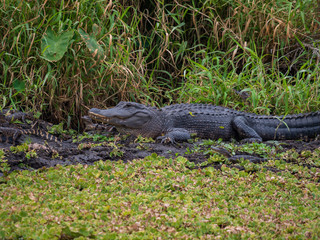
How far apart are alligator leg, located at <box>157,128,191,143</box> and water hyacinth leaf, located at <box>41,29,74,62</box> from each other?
193 centimetres

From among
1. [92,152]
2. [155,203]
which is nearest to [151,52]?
[92,152]

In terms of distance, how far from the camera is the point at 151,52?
25.4ft

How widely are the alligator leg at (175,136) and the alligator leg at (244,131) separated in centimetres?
77

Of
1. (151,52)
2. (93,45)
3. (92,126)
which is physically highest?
(93,45)

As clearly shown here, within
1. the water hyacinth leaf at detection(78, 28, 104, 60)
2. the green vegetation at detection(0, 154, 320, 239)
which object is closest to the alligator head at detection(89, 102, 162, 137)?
the water hyacinth leaf at detection(78, 28, 104, 60)

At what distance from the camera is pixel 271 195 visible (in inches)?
134

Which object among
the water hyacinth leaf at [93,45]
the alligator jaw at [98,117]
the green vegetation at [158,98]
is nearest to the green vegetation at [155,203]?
the green vegetation at [158,98]

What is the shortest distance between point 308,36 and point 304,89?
220 cm

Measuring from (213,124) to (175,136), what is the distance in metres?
0.74

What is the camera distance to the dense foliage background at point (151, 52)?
5.96 metres

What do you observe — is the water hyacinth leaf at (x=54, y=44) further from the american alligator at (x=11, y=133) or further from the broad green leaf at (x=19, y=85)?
the american alligator at (x=11, y=133)

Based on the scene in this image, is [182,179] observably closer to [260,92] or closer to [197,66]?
[260,92]

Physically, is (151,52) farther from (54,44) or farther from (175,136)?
(175,136)

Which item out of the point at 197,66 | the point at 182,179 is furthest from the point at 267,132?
the point at 182,179
